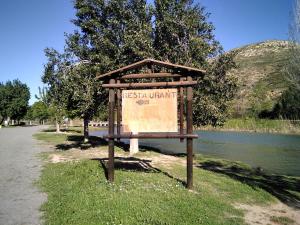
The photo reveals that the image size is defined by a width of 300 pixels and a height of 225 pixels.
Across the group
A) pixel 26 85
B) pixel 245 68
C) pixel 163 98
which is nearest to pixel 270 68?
pixel 245 68

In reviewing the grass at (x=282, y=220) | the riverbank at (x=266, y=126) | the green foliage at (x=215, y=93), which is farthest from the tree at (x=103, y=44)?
the riverbank at (x=266, y=126)

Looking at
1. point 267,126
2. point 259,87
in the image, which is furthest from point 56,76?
point 259,87

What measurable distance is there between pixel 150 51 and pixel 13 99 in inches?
3444

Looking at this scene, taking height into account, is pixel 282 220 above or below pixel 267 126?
below

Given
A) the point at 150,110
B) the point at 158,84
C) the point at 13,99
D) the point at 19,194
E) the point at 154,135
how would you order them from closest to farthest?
the point at 19,194, the point at 154,135, the point at 150,110, the point at 158,84, the point at 13,99

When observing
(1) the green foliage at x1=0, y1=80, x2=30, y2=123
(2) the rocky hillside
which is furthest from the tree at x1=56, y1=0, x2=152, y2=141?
(1) the green foliage at x1=0, y1=80, x2=30, y2=123

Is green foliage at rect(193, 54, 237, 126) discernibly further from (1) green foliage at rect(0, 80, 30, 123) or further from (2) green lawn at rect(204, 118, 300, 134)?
(1) green foliage at rect(0, 80, 30, 123)

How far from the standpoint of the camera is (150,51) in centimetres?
2158

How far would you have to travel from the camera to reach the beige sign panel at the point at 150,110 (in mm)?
12086

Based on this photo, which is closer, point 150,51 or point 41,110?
point 150,51

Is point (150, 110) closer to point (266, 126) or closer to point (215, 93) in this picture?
point (215, 93)

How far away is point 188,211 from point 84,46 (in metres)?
19.3

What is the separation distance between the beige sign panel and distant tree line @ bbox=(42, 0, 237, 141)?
29.6ft

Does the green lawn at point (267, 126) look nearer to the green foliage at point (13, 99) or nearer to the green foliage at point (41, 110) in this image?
the green foliage at point (41, 110)
